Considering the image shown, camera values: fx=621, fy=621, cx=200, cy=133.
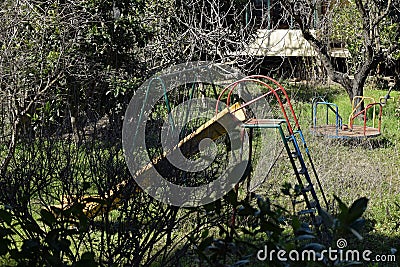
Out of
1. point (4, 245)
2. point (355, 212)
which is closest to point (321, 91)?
point (4, 245)

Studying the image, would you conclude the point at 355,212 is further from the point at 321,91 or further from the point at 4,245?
the point at 321,91

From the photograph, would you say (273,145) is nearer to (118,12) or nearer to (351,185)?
(351,185)

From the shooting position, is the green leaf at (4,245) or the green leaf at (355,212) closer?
the green leaf at (355,212)

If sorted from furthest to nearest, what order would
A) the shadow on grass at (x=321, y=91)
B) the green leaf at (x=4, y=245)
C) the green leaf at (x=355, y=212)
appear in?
the shadow on grass at (x=321, y=91) < the green leaf at (x=4, y=245) < the green leaf at (x=355, y=212)

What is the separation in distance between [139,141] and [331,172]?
140 inches

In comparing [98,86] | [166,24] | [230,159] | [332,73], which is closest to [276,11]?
[332,73]

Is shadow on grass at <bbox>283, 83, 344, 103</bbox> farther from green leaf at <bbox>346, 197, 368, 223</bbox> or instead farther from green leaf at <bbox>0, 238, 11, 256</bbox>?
green leaf at <bbox>346, 197, 368, 223</bbox>

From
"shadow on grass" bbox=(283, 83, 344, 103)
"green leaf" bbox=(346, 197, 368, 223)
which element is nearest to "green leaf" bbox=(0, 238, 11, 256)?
"green leaf" bbox=(346, 197, 368, 223)

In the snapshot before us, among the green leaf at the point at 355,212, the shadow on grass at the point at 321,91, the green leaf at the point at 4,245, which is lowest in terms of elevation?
the green leaf at the point at 4,245

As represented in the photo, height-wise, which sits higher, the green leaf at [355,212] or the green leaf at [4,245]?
the green leaf at [355,212]

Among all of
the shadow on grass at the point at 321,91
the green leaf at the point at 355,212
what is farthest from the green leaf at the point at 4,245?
the shadow on grass at the point at 321,91

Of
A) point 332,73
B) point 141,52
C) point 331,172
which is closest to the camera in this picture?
point 331,172

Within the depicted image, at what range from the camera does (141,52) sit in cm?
929

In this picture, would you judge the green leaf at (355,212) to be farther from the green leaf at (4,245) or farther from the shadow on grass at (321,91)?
the shadow on grass at (321,91)
